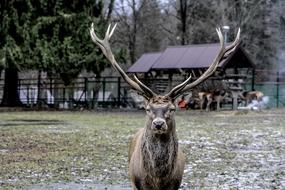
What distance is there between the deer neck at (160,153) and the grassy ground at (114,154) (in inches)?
141

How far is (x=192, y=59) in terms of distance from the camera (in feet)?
133

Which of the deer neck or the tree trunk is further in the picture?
the tree trunk

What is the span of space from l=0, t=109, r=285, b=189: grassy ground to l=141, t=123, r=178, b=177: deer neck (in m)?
3.58

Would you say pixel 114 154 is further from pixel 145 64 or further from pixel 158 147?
pixel 145 64

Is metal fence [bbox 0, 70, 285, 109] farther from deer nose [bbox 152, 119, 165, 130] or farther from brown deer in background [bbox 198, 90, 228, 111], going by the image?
deer nose [bbox 152, 119, 165, 130]

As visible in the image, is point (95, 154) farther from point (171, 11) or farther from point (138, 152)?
point (171, 11)

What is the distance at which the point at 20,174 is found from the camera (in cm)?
1261

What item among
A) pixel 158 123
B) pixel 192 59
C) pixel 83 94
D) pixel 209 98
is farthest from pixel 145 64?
pixel 158 123

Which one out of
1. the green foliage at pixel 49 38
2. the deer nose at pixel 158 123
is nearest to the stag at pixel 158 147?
the deer nose at pixel 158 123

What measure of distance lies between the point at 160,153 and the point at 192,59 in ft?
109

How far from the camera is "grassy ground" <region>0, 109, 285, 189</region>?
12.0 m

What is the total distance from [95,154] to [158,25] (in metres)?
51.3

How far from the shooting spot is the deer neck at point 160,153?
772 cm

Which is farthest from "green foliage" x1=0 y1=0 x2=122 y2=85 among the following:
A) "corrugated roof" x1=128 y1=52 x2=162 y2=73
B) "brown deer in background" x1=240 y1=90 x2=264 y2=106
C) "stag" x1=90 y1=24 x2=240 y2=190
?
"stag" x1=90 y1=24 x2=240 y2=190
